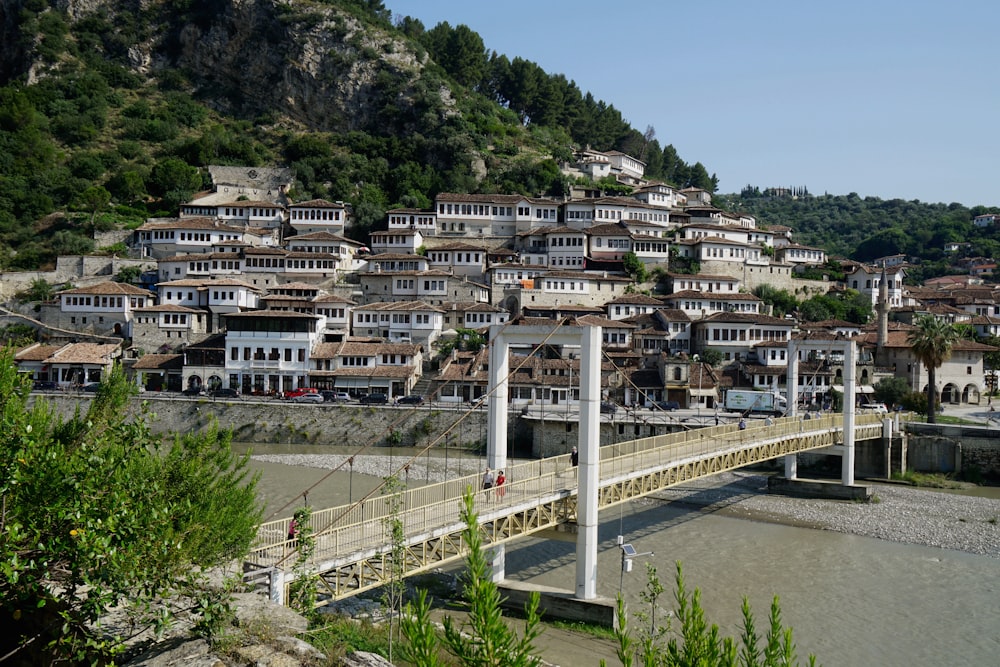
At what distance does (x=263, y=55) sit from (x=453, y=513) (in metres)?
92.1

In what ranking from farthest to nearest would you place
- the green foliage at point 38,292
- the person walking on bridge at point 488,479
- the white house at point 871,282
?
the white house at point 871,282 → the green foliage at point 38,292 → the person walking on bridge at point 488,479

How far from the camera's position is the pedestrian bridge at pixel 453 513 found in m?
12.9

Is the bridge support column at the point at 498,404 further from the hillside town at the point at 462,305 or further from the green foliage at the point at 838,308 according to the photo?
the green foliage at the point at 838,308

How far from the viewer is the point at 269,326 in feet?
149

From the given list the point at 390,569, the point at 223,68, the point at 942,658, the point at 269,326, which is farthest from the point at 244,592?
the point at 223,68

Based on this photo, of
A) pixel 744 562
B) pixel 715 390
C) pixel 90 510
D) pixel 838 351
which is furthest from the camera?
pixel 838 351

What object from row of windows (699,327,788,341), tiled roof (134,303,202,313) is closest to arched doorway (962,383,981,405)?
row of windows (699,327,788,341)

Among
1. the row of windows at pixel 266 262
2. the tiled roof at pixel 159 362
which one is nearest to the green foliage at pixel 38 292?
the tiled roof at pixel 159 362

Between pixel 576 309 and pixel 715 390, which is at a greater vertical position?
pixel 576 309

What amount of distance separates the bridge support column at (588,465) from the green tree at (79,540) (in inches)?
319

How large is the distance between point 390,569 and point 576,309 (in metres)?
41.1

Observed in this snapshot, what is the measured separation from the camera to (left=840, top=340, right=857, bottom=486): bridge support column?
31031 mm

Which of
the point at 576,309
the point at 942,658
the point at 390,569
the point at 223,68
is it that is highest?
the point at 223,68

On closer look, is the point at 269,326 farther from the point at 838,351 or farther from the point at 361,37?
the point at 361,37
